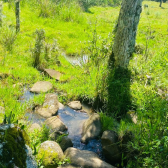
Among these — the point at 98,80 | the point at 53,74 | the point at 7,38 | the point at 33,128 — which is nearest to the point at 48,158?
the point at 33,128

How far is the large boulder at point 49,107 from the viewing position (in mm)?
5281

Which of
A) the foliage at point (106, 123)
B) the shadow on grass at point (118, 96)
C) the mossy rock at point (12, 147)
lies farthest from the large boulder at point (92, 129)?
the mossy rock at point (12, 147)

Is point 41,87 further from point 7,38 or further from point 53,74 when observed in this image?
point 7,38

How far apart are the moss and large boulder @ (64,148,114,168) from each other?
23cm

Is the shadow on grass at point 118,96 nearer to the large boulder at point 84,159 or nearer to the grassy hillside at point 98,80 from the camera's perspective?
the grassy hillside at point 98,80

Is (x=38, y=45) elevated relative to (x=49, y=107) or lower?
elevated

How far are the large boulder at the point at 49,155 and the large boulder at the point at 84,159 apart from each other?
0.65 feet

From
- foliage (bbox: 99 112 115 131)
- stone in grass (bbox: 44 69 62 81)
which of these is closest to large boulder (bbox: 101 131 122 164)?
foliage (bbox: 99 112 115 131)

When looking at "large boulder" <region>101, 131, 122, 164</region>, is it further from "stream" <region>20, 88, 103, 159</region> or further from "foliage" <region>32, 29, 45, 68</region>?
"foliage" <region>32, 29, 45, 68</region>

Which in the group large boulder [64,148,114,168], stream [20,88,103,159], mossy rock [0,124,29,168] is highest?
mossy rock [0,124,29,168]

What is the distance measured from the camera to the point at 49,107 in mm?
5492

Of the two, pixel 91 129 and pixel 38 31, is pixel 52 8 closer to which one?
pixel 38 31

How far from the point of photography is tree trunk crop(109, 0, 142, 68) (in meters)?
5.82

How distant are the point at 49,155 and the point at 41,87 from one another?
130 inches
